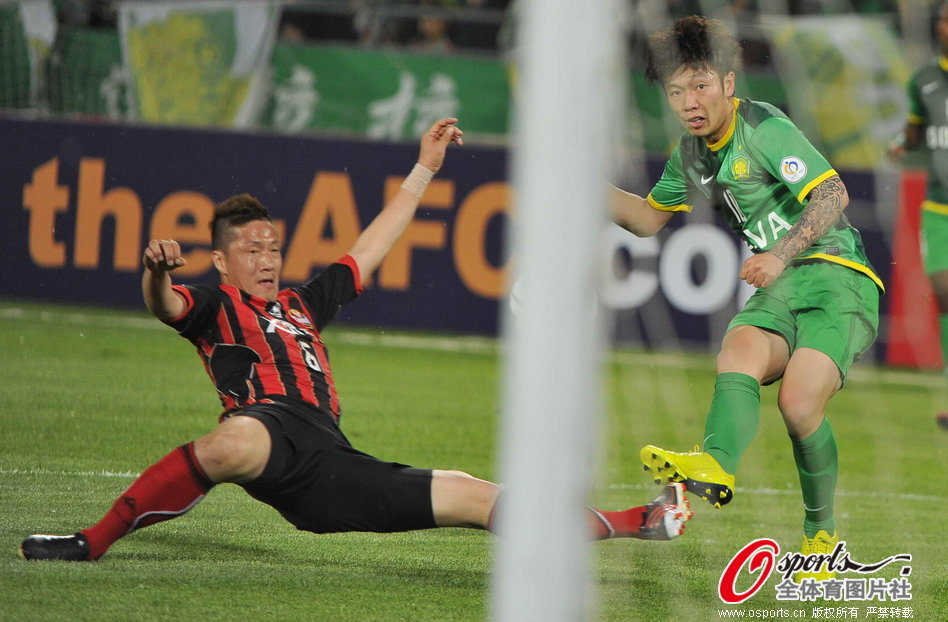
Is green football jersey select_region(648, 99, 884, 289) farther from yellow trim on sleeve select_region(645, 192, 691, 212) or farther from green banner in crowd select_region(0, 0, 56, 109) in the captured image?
green banner in crowd select_region(0, 0, 56, 109)

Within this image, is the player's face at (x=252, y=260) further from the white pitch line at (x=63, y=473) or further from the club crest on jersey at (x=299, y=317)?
the white pitch line at (x=63, y=473)

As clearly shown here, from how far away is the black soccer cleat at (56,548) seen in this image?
4117 millimetres

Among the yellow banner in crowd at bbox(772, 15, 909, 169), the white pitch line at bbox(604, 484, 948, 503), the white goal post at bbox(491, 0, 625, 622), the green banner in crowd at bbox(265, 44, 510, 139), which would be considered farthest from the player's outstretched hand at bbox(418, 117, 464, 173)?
the yellow banner in crowd at bbox(772, 15, 909, 169)

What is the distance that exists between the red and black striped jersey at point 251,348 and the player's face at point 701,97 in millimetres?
1421

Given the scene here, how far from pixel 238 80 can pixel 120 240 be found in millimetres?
2033

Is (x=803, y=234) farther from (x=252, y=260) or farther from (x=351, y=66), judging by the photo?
(x=351, y=66)

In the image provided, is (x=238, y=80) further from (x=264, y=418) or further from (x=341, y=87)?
(x=264, y=418)

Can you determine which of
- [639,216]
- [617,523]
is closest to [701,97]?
[639,216]

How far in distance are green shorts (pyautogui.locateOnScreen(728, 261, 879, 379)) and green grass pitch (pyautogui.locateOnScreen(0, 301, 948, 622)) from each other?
2.82ft

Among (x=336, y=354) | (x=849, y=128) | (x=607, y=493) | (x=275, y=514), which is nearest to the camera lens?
(x=275, y=514)

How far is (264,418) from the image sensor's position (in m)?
4.16

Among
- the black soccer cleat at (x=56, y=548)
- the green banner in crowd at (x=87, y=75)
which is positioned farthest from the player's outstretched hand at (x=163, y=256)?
the green banner in crowd at (x=87, y=75)

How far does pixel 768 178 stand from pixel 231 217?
69.8 inches

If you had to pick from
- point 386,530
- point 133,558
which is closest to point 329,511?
point 386,530
